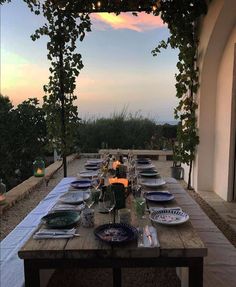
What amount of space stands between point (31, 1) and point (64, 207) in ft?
12.1

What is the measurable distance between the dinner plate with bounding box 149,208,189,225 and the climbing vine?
3079 mm

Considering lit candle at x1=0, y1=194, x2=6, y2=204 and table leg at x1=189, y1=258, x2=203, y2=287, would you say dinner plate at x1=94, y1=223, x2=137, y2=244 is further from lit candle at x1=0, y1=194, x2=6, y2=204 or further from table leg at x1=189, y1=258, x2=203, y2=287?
lit candle at x1=0, y1=194, x2=6, y2=204

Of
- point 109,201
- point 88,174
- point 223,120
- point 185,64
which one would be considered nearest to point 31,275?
point 109,201

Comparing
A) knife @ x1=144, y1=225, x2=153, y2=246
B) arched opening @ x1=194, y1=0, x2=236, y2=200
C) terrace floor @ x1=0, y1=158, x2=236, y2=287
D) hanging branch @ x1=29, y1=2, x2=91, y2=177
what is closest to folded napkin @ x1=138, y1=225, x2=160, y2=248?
knife @ x1=144, y1=225, x2=153, y2=246

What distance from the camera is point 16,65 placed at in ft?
23.6

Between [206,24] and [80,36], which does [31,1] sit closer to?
[80,36]

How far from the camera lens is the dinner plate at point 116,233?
1.59 meters

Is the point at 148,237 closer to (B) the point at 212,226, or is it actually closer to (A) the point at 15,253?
(A) the point at 15,253

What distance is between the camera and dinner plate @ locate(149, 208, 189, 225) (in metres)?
1.87

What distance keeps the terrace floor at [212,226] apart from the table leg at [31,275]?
1.03m

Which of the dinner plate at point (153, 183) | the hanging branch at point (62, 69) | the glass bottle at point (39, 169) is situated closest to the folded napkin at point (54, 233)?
the dinner plate at point (153, 183)

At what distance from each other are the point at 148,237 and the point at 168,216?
36cm

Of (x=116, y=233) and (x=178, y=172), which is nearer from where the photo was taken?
(x=116, y=233)

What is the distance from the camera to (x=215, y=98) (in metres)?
4.89
